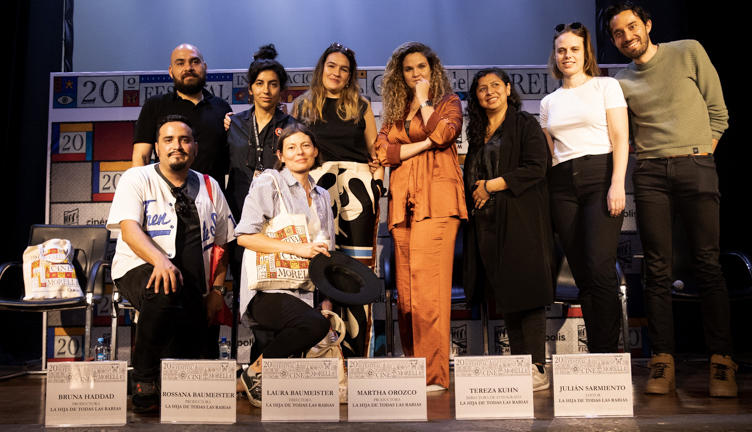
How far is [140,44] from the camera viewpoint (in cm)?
435

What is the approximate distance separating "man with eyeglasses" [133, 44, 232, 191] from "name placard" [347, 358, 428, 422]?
1540 mm

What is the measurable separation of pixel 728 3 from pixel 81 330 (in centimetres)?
490

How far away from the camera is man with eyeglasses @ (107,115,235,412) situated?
2.07 meters

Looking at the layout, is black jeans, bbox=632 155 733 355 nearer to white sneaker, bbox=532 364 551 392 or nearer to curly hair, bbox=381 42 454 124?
white sneaker, bbox=532 364 551 392

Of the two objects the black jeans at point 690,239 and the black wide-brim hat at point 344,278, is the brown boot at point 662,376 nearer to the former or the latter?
the black jeans at point 690,239

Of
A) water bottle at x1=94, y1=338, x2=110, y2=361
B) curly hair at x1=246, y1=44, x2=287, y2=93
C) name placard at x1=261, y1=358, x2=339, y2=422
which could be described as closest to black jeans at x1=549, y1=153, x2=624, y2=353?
name placard at x1=261, y1=358, x2=339, y2=422

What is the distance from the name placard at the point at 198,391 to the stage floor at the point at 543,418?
0.03 meters

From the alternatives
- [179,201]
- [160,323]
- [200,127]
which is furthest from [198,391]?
[200,127]

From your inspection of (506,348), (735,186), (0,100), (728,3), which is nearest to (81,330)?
(0,100)

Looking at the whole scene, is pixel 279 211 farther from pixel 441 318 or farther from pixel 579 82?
pixel 579 82

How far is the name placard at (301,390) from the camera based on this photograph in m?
1.72

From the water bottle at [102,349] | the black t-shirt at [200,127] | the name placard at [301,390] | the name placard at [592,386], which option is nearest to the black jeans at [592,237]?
the name placard at [592,386]

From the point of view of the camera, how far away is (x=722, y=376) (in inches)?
90.4

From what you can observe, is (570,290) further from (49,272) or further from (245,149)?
(49,272)
